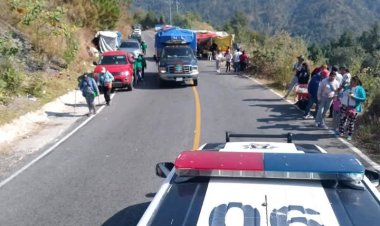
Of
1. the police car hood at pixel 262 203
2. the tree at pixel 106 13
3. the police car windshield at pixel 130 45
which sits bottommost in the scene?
the police car windshield at pixel 130 45

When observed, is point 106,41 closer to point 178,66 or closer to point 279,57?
point 178,66

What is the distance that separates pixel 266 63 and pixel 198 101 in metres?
10.1

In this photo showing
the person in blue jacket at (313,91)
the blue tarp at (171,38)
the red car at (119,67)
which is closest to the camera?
the person in blue jacket at (313,91)

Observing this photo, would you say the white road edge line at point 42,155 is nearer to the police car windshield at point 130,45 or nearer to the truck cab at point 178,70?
the truck cab at point 178,70

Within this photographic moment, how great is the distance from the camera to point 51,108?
1819 centimetres

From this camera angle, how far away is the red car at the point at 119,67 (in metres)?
23.0

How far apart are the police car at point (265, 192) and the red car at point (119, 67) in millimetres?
19198

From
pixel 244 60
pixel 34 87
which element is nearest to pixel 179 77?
pixel 34 87

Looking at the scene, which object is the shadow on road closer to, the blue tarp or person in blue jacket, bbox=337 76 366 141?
person in blue jacket, bbox=337 76 366 141

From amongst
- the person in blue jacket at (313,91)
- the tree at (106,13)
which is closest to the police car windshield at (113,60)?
the person in blue jacket at (313,91)

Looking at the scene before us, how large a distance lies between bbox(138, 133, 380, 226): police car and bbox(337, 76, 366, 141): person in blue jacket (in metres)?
9.14

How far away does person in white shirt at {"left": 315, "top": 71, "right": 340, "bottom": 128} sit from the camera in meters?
13.6

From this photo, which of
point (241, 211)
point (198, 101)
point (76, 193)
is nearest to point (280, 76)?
point (198, 101)

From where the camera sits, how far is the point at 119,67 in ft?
76.9
